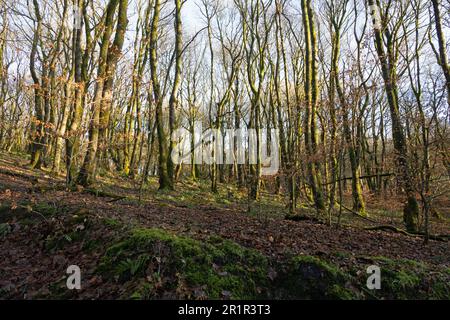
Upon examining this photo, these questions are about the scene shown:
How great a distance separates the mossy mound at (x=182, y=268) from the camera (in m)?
3.71

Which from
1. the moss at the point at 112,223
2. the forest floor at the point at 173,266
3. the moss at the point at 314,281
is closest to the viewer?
the forest floor at the point at 173,266

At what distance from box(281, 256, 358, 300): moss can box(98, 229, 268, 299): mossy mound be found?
1.15 feet

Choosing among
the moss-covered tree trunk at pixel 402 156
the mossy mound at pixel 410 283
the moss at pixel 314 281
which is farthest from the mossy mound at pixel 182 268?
the moss-covered tree trunk at pixel 402 156

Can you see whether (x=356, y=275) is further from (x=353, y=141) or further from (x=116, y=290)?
(x=353, y=141)

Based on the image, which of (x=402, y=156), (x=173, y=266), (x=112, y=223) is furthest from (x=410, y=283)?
(x=402, y=156)

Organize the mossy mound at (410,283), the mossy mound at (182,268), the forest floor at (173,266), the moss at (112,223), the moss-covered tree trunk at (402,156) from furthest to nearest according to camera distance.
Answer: the moss-covered tree trunk at (402,156) < the moss at (112,223) < the mossy mound at (410,283) < the forest floor at (173,266) < the mossy mound at (182,268)

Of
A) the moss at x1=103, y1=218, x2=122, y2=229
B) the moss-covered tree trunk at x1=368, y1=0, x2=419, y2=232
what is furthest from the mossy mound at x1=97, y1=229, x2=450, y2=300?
the moss-covered tree trunk at x1=368, y1=0, x2=419, y2=232

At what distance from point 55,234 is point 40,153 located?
10.7 metres

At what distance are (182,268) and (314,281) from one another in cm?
185

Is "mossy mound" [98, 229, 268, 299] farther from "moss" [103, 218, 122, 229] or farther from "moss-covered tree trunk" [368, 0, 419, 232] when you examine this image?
"moss-covered tree trunk" [368, 0, 419, 232]

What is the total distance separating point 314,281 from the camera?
412 cm

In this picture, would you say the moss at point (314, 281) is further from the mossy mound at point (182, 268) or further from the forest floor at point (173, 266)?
the mossy mound at point (182, 268)

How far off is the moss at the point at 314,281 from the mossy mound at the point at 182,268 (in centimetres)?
35
